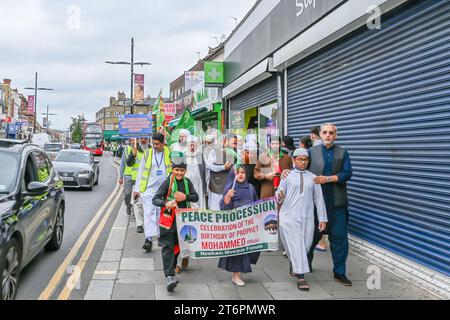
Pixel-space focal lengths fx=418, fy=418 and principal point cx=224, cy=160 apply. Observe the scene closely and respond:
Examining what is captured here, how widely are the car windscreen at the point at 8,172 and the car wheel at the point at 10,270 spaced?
2.41ft

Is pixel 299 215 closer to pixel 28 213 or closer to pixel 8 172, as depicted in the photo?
pixel 28 213

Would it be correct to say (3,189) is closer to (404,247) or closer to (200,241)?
(200,241)

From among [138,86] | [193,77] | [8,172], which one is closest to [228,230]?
[8,172]

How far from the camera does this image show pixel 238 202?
5438 millimetres

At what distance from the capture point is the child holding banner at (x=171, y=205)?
502 cm

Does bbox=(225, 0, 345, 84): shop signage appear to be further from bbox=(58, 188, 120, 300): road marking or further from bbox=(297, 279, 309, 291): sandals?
bbox=(58, 188, 120, 300): road marking

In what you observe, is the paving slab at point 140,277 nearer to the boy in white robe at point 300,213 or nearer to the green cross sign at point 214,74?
the boy in white robe at point 300,213

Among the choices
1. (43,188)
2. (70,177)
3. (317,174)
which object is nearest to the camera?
(43,188)

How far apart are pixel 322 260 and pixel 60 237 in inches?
170

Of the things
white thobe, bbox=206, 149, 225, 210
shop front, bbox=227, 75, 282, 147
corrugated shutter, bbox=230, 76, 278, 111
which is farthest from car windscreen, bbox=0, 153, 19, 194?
corrugated shutter, bbox=230, 76, 278, 111

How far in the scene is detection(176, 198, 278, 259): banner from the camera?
17.1 ft

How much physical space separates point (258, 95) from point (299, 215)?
9.07 meters

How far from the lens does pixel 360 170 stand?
698 cm

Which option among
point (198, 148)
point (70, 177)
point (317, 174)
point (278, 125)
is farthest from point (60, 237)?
point (70, 177)
